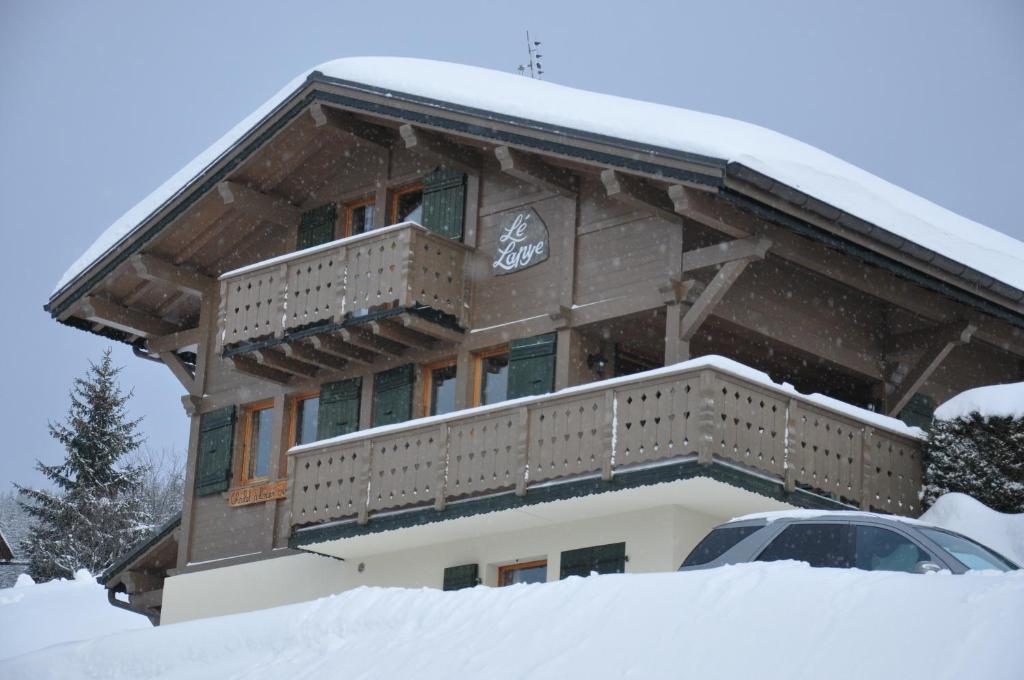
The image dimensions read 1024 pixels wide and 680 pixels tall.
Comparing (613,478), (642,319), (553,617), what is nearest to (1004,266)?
(642,319)

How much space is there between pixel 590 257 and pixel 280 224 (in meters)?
6.58

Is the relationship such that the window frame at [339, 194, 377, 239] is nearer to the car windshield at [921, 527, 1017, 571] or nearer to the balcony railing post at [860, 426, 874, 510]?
the balcony railing post at [860, 426, 874, 510]

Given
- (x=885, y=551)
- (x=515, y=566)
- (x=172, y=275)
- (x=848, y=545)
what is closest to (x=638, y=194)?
(x=515, y=566)

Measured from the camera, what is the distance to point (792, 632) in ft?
44.5

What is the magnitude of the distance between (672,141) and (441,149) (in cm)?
484

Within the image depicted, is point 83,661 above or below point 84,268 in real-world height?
Answer: below

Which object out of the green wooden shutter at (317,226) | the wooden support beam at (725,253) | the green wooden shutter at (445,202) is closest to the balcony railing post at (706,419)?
the wooden support beam at (725,253)

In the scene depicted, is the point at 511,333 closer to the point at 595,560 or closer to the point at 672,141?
the point at 595,560

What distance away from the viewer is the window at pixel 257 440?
90.6ft

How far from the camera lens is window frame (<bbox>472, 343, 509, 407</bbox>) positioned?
81.5 ft

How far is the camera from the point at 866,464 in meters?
21.9

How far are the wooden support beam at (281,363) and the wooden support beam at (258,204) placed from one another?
8.95 feet

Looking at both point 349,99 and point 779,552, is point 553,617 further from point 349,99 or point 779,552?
point 349,99

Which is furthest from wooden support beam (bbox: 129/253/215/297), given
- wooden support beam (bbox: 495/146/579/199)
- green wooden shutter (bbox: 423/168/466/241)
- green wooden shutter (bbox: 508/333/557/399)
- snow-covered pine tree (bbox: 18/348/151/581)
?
snow-covered pine tree (bbox: 18/348/151/581)
